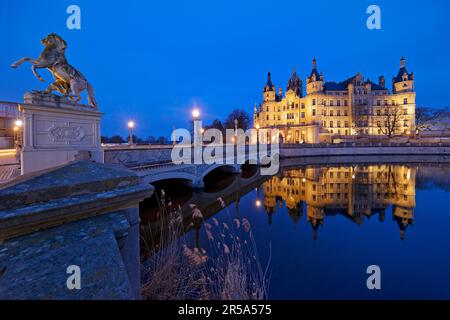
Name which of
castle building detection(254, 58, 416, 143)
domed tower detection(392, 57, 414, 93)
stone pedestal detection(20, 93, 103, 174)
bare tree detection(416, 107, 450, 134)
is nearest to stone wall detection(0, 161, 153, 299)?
stone pedestal detection(20, 93, 103, 174)

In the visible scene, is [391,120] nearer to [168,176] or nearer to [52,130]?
[168,176]

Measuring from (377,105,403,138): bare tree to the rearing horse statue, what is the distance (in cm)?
7858

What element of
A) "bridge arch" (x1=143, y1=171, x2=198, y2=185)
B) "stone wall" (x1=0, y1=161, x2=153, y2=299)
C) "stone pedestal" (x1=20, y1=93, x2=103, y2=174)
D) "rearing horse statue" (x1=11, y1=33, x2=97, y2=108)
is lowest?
"bridge arch" (x1=143, y1=171, x2=198, y2=185)

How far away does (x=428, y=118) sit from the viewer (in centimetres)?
7419

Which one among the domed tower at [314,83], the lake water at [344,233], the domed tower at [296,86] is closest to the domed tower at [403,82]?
the domed tower at [314,83]

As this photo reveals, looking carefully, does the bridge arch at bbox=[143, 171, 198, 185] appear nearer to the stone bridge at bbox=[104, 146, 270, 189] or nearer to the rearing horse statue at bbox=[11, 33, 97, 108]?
the stone bridge at bbox=[104, 146, 270, 189]

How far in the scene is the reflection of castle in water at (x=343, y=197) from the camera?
13.6 meters

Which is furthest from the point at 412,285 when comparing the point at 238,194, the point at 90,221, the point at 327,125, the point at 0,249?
the point at 327,125

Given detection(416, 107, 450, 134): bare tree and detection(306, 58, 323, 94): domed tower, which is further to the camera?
detection(416, 107, 450, 134): bare tree

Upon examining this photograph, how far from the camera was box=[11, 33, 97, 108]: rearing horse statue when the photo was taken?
808cm

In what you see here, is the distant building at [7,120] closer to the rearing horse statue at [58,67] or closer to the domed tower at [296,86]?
the rearing horse statue at [58,67]

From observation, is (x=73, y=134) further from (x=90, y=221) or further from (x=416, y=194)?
(x=416, y=194)

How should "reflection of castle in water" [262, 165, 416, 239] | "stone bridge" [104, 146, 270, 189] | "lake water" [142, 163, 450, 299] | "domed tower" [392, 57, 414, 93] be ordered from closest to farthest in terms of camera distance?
1. "lake water" [142, 163, 450, 299]
2. "stone bridge" [104, 146, 270, 189]
3. "reflection of castle in water" [262, 165, 416, 239]
4. "domed tower" [392, 57, 414, 93]

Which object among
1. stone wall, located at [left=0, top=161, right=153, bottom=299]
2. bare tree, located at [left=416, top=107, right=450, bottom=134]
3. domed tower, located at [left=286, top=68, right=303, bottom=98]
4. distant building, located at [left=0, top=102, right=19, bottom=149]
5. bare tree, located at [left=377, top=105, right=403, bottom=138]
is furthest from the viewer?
domed tower, located at [left=286, top=68, right=303, bottom=98]
